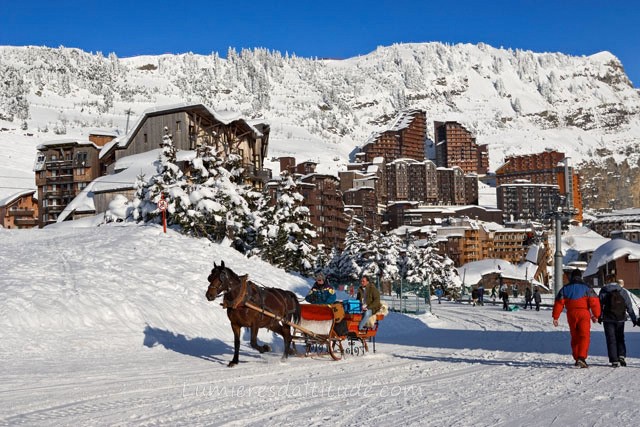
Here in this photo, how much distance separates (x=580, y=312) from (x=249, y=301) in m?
6.23

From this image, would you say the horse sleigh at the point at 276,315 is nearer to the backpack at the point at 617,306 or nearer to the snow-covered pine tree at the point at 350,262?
the backpack at the point at 617,306

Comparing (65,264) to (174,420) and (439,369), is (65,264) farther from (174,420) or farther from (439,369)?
(174,420)

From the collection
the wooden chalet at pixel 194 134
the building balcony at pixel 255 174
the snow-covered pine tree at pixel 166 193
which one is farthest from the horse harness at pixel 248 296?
the building balcony at pixel 255 174

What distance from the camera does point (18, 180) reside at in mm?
144250

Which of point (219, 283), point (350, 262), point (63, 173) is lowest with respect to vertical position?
point (219, 283)

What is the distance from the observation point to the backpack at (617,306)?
12547mm

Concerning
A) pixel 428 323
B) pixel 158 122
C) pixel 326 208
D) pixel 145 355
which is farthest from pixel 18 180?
pixel 145 355

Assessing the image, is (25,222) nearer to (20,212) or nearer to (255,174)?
(20,212)

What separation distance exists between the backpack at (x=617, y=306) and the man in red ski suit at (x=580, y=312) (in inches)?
12.4

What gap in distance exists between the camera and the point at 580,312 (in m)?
12.4

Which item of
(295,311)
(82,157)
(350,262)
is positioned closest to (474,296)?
(350,262)

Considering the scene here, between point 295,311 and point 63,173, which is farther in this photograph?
point 63,173

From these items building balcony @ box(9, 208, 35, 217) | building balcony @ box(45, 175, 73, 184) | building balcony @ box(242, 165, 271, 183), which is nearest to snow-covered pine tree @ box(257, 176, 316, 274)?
building balcony @ box(242, 165, 271, 183)

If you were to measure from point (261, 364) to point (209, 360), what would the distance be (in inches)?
55.8
